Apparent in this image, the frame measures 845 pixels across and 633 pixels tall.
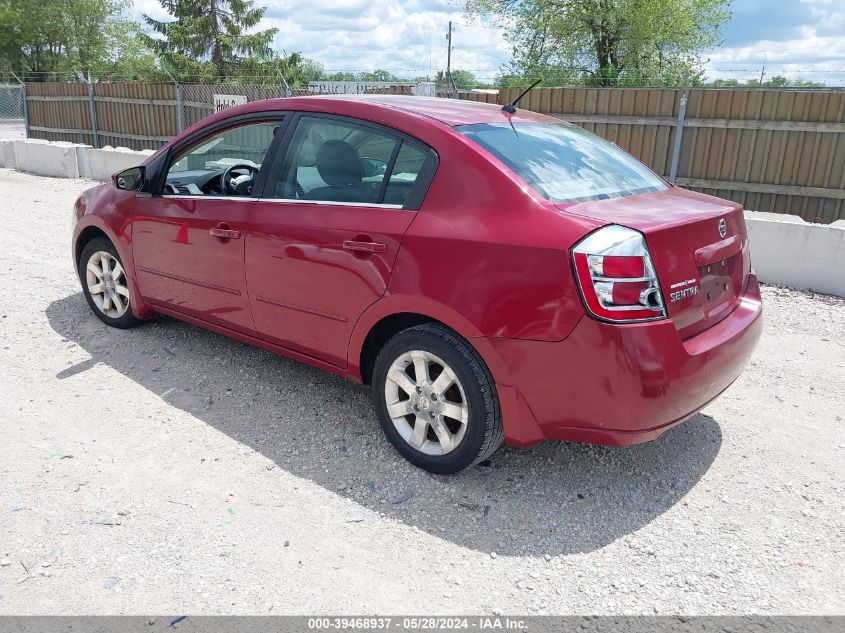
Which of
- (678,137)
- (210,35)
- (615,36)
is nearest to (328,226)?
(678,137)

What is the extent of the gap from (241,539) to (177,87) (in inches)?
596

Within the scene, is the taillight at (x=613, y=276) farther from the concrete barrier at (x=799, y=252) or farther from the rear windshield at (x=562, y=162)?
the concrete barrier at (x=799, y=252)

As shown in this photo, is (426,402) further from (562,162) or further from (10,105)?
(10,105)

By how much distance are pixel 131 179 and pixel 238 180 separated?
0.89 m

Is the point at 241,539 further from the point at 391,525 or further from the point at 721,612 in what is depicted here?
the point at 721,612

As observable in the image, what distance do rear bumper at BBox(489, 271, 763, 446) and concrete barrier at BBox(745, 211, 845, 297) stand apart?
4099mm

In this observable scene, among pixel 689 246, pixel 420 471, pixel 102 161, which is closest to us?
pixel 689 246

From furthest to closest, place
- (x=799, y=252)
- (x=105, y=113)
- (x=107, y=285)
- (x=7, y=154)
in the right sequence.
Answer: (x=105, y=113) < (x=7, y=154) < (x=799, y=252) < (x=107, y=285)

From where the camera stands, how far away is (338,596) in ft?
8.27

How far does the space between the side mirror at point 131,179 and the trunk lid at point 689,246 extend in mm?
3008

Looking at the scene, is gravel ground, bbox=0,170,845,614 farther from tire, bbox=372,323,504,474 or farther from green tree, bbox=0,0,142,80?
green tree, bbox=0,0,142,80

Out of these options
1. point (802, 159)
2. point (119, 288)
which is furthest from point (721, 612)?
point (802, 159)

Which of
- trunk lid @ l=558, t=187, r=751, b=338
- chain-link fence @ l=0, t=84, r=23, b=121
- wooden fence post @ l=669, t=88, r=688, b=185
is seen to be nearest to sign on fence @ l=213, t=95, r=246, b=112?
wooden fence post @ l=669, t=88, r=688, b=185

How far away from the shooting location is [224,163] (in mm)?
4797
